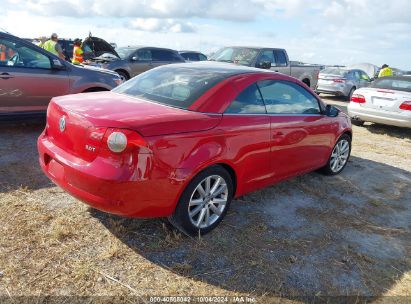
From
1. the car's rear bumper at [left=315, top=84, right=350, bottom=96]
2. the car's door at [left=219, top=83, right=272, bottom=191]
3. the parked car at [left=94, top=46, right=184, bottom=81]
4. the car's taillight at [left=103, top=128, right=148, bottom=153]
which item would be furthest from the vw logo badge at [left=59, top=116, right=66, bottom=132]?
the car's rear bumper at [left=315, top=84, right=350, bottom=96]

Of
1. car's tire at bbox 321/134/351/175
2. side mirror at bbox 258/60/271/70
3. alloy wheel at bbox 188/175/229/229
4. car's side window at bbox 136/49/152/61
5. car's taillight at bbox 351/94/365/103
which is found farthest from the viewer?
car's side window at bbox 136/49/152/61

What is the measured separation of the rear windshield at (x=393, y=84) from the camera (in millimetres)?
8867

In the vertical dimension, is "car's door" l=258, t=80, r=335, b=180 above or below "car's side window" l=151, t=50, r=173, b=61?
below

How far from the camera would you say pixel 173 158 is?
3.01 m

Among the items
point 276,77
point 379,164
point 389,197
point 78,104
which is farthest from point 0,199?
point 379,164

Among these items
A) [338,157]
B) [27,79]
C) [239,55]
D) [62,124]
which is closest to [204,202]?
[62,124]

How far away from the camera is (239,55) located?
457 inches

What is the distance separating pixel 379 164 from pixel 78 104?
5.27m

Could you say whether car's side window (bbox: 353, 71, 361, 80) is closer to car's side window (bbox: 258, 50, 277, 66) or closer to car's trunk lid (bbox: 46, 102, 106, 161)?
car's side window (bbox: 258, 50, 277, 66)

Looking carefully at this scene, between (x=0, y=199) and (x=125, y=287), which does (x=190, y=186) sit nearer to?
(x=125, y=287)

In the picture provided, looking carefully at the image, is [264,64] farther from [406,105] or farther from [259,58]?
[406,105]

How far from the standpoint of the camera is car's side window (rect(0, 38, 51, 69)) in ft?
19.5

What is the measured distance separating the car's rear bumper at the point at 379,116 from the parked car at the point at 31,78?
21.1 feet

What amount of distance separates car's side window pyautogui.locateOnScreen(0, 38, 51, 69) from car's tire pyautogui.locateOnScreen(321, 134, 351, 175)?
4.76 meters
